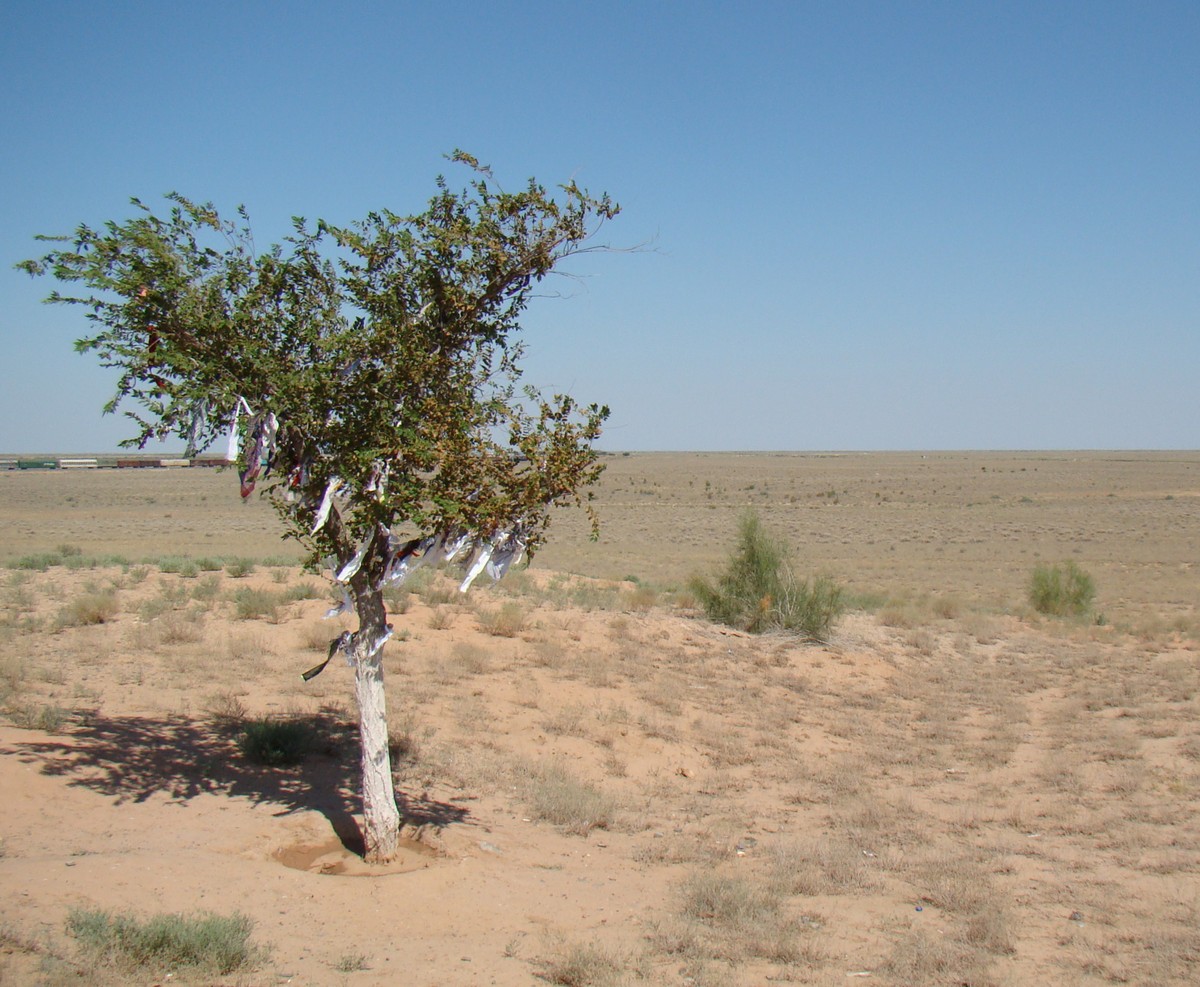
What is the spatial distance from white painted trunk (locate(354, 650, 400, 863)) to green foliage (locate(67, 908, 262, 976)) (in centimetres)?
201

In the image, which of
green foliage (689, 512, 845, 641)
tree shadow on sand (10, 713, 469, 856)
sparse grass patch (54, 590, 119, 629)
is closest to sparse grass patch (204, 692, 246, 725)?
tree shadow on sand (10, 713, 469, 856)

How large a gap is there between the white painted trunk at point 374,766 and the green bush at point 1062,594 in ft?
63.2

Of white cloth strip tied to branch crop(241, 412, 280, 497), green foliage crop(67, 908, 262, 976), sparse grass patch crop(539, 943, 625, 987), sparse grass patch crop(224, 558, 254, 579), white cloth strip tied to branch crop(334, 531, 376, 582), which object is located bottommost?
sparse grass patch crop(539, 943, 625, 987)

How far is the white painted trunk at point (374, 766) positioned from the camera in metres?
7.45

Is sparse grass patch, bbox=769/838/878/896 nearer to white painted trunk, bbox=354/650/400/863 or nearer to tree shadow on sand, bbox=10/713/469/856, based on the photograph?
tree shadow on sand, bbox=10/713/469/856

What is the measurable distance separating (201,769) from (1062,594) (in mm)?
20120

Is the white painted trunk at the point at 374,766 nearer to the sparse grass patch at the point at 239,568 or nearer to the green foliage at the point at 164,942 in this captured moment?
the green foliage at the point at 164,942

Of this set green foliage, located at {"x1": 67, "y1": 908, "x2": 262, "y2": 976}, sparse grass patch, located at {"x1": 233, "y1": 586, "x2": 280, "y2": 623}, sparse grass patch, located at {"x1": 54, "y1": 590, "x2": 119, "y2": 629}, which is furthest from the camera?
sparse grass patch, located at {"x1": 233, "y1": 586, "x2": 280, "y2": 623}

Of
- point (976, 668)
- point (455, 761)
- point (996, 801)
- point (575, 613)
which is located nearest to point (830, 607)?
point (976, 668)

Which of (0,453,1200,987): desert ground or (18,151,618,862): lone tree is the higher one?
(18,151,618,862): lone tree

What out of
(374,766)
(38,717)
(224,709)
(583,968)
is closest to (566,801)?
(374,766)

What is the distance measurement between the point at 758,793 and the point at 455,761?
3.12 metres

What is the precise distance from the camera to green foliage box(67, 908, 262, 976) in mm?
5086

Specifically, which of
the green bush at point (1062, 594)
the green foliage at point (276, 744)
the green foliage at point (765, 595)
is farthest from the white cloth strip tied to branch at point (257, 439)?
the green bush at point (1062, 594)
